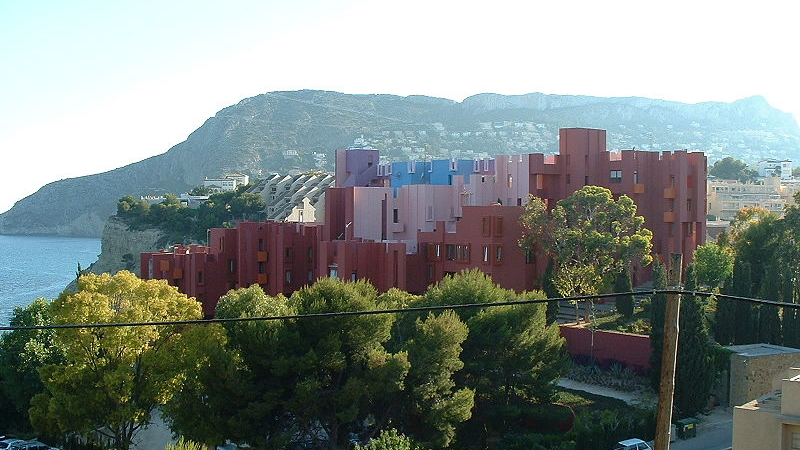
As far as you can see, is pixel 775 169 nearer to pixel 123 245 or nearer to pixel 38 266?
pixel 123 245

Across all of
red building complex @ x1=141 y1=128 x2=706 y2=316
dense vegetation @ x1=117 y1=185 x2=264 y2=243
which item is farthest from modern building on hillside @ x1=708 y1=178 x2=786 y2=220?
red building complex @ x1=141 y1=128 x2=706 y2=316

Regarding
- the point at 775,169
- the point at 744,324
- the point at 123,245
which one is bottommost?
the point at 123,245

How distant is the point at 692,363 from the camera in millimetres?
25672

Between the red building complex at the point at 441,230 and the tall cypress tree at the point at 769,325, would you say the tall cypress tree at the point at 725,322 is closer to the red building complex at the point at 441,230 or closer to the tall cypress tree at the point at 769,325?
the tall cypress tree at the point at 769,325

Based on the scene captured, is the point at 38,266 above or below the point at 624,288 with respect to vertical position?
below

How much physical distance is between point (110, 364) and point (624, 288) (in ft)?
55.7

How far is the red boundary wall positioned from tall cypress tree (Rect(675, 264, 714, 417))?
3201 millimetres

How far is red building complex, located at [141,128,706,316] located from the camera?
35531 mm

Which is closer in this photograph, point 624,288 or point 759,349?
point 759,349

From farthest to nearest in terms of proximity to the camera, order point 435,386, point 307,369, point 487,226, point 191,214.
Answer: point 191,214, point 487,226, point 435,386, point 307,369

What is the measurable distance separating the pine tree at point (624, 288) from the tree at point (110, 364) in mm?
14889

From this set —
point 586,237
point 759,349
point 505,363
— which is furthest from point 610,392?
point 586,237

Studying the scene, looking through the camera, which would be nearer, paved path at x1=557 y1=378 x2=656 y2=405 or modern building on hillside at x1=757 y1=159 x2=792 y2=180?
paved path at x1=557 y1=378 x2=656 y2=405

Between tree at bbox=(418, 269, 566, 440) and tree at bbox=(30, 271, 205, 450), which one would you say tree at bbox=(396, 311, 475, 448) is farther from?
tree at bbox=(30, 271, 205, 450)
